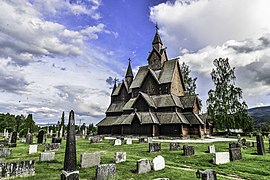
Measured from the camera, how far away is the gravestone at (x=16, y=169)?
8.58m

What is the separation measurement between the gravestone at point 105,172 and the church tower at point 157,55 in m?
37.2

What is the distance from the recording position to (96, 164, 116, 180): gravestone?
830cm

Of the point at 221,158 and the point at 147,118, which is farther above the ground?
the point at 147,118

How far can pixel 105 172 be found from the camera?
848cm

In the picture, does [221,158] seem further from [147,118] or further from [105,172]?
[147,118]

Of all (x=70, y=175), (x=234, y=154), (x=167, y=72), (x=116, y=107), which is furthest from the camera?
(x=116, y=107)

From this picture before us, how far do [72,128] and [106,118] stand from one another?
3907 centimetres

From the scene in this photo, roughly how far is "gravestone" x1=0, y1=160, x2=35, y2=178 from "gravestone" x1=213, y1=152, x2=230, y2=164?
9.96 meters

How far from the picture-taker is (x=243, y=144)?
19547mm

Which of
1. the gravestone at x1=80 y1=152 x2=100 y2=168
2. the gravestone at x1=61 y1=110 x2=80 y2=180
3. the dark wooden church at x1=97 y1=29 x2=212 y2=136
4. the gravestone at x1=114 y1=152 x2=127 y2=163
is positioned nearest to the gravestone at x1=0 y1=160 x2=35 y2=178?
the gravestone at x1=80 y1=152 x2=100 y2=168

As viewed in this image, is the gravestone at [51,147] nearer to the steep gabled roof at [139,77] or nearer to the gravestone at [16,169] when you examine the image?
the gravestone at [16,169]

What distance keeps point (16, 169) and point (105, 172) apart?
411 centimetres

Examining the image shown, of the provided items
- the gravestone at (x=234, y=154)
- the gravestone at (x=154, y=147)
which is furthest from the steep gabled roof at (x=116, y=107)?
the gravestone at (x=234, y=154)

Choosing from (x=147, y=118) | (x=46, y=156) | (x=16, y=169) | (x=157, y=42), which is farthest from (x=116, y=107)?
(x=16, y=169)
